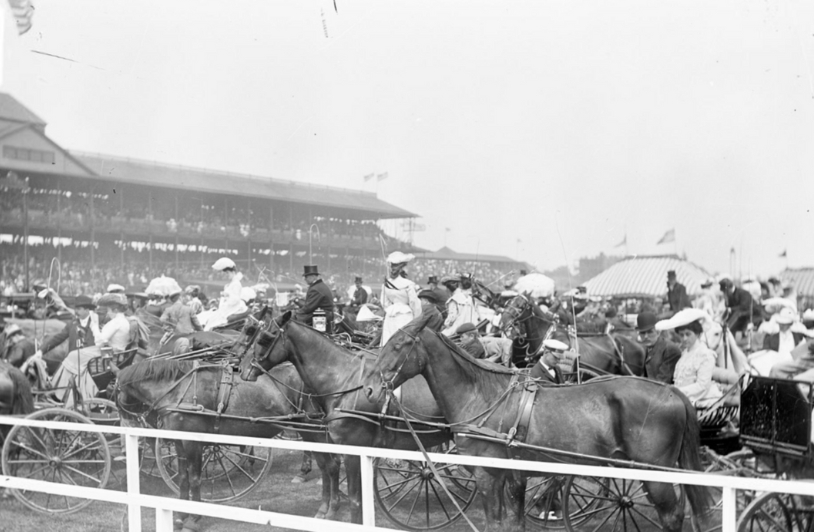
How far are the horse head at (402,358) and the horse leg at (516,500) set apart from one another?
1084mm

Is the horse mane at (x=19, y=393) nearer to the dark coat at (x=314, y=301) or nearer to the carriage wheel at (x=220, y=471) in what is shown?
the carriage wheel at (x=220, y=471)

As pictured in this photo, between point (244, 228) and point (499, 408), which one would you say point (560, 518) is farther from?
point (244, 228)

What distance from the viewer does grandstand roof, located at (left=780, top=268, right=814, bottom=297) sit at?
1185 cm

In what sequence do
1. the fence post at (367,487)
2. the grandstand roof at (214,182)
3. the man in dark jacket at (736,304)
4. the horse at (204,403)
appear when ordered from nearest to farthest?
the fence post at (367,487), the horse at (204,403), the man in dark jacket at (736,304), the grandstand roof at (214,182)

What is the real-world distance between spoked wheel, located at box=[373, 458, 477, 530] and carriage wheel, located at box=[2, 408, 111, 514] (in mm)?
2929

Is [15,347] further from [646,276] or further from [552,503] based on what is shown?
[646,276]

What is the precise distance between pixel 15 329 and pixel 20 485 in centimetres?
671

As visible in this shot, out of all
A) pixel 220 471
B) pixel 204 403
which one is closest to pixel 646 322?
pixel 220 471

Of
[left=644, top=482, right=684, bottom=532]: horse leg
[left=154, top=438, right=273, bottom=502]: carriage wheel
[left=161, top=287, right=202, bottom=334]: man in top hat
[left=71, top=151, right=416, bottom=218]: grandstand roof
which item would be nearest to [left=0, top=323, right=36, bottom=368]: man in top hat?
[left=161, top=287, right=202, bottom=334]: man in top hat

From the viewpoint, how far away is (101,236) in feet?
51.6

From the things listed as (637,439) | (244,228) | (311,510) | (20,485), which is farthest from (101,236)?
(637,439)

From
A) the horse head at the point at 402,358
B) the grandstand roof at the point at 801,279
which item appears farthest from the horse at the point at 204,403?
the grandstand roof at the point at 801,279

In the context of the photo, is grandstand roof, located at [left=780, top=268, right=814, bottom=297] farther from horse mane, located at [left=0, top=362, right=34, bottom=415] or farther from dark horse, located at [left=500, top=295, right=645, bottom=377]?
horse mane, located at [left=0, top=362, right=34, bottom=415]

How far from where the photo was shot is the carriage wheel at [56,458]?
7.25 m
